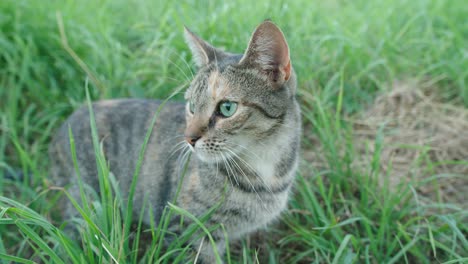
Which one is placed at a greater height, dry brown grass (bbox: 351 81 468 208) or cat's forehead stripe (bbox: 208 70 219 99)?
cat's forehead stripe (bbox: 208 70 219 99)

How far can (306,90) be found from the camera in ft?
10.7

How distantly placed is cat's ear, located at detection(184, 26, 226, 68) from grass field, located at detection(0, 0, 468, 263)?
0.33 metres

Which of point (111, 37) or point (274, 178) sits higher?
point (111, 37)

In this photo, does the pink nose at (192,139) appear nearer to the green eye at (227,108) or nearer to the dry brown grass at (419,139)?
the green eye at (227,108)

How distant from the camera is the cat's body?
6.73 feet

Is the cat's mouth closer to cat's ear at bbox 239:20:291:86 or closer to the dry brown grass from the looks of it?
cat's ear at bbox 239:20:291:86

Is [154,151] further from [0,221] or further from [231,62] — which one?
[0,221]

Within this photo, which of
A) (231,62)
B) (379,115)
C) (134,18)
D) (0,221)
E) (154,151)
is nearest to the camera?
(0,221)

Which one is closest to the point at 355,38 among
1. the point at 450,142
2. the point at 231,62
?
the point at 450,142

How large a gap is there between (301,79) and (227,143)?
1.37m

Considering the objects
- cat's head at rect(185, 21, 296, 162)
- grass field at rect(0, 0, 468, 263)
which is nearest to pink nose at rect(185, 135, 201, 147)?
cat's head at rect(185, 21, 296, 162)

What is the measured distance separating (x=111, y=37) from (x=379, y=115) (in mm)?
2360

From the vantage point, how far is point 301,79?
10.6ft

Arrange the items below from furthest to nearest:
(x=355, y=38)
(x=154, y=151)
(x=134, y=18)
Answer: (x=134, y=18) → (x=355, y=38) → (x=154, y=151)
